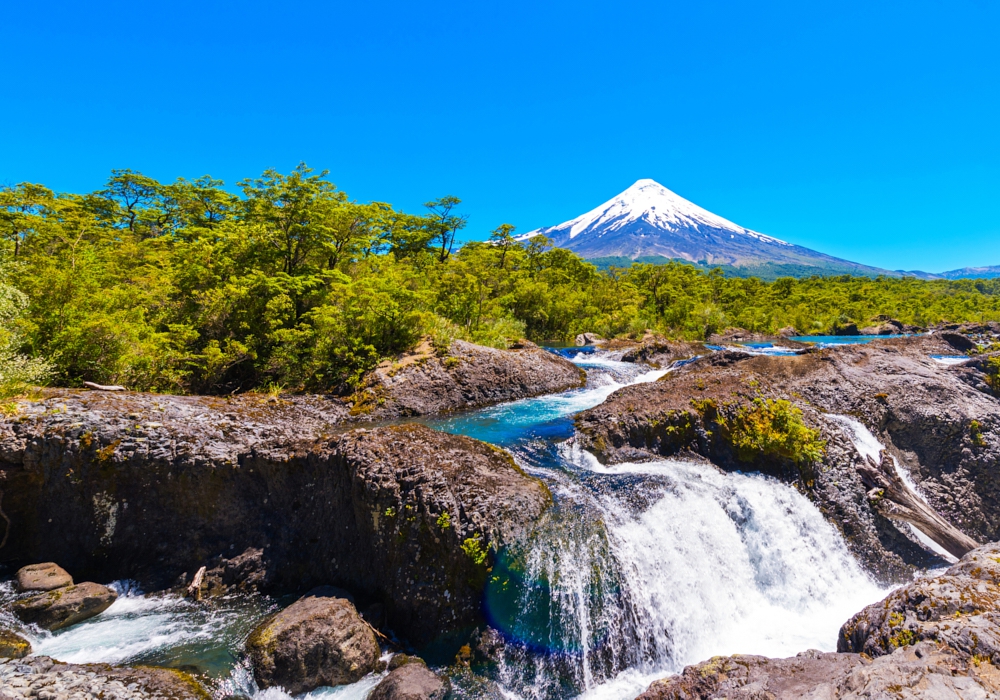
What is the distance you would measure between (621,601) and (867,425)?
925 centimetres

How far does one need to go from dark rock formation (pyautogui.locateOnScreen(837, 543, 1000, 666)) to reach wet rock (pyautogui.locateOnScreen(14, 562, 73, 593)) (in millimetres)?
12388

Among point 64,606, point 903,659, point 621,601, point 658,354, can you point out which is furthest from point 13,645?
point 658,354

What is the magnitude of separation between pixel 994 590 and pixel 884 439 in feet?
25.3

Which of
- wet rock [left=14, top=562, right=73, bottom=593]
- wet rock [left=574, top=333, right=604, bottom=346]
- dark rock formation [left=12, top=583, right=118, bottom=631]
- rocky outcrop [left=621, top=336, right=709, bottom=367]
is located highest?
wet rock [left=574, top=333, right=604, bottom=346]

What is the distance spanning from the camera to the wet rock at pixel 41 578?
7.55 metres

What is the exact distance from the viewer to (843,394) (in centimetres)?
1192

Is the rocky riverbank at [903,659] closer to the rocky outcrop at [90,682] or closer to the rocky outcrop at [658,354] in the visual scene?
the rocky outcrop at [90,682]

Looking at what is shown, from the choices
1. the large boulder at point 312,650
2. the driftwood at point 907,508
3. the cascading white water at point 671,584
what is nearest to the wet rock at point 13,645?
the large boulder at point 312,650

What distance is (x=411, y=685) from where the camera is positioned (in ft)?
18.9

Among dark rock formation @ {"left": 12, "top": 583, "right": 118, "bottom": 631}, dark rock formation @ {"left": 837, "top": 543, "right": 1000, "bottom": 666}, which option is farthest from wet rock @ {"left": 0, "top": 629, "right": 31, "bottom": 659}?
dark rock formation @ {"left": 837, "top": 543, "right": 1000, "bottom": 666}

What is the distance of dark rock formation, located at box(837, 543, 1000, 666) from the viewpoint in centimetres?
404

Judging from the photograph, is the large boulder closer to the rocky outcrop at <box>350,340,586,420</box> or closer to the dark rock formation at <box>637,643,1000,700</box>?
the dark rock formation at <box>637,643,1000,700</box>

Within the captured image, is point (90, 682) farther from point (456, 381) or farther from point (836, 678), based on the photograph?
point (456, 381)

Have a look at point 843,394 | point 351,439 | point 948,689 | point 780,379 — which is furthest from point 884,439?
point 351,439
